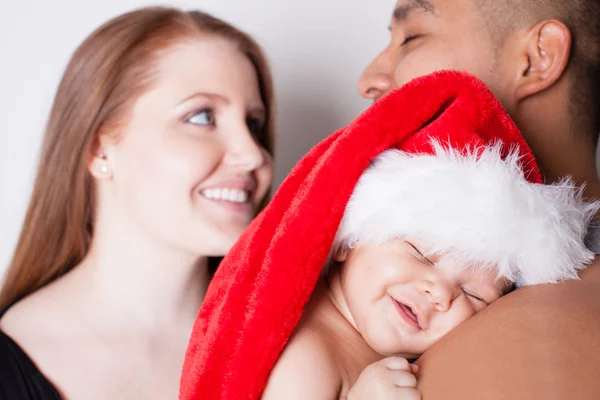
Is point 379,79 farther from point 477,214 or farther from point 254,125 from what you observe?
point 477,214

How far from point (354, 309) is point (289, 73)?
1.40 m

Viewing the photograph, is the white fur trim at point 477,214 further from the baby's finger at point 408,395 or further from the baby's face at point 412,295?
the baby's finger at point 408,395

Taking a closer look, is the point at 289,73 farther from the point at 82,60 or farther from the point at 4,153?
the point at 4,153

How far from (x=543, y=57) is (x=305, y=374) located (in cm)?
91

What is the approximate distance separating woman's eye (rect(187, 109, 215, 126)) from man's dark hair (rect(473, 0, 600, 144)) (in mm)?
757

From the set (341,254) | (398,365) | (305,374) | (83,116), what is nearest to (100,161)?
(83,116)

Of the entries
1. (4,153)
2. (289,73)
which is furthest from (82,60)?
(289,73)

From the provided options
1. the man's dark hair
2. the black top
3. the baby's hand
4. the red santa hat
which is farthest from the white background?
the baby's hand

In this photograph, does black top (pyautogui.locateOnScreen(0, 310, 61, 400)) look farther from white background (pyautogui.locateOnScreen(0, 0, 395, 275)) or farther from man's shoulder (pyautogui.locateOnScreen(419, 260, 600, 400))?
man's shoulder (pyautogui.locateOnScreen(419, 260, 600, 400))

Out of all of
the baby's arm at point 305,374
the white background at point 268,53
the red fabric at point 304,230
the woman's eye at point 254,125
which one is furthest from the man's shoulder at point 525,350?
the white background at point 268,53

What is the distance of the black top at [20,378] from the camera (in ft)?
4.92

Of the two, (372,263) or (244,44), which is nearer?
(372,263)

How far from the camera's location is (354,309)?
1.10 metres

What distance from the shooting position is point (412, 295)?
1.03m
